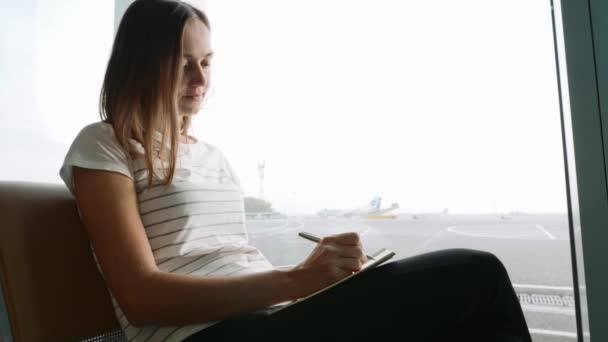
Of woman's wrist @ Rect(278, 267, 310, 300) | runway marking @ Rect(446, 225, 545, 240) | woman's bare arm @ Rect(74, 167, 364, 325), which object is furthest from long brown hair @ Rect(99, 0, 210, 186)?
runway marking @ Rect(446, 225, 545, 240)

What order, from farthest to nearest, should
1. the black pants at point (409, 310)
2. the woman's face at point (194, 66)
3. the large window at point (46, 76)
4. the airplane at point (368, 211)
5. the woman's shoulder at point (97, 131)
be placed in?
the large window at point (46, 76)
the airplane at point (368, 211)
the woman's face at point (194, 66)
the woman's shoulder at point (97, 131)
the black pants at point (409, 310)

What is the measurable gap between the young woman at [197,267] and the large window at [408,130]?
1.13ft

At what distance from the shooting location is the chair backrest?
530 mm

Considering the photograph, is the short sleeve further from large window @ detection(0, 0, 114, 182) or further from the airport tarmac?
large window @ detection(0, 0, 114, 182)

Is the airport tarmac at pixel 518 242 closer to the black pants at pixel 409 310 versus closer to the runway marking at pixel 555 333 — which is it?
the runway marking at pixel 555 333

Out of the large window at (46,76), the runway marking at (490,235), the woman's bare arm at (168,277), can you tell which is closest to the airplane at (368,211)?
the runway marking at (490,235)

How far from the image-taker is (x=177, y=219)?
0.64 metres

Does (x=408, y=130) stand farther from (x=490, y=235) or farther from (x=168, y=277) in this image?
(x=168, y=277)

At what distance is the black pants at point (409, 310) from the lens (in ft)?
1.59

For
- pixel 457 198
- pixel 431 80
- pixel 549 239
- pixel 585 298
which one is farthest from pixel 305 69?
pixel 585 298

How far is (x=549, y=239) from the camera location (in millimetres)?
971

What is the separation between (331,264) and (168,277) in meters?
0.22

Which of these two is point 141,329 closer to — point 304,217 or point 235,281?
point 235,281

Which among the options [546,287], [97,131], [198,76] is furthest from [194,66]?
[546,287]
